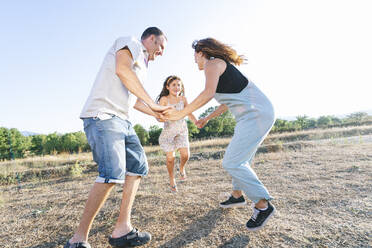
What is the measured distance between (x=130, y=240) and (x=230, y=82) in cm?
169

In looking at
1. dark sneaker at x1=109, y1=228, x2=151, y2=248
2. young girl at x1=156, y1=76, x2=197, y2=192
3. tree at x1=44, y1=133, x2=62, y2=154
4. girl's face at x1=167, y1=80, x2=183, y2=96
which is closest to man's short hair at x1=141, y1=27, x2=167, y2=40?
young girl at x1=156, y1=76, x2=197, y2=192

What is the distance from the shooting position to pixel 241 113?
228 cm

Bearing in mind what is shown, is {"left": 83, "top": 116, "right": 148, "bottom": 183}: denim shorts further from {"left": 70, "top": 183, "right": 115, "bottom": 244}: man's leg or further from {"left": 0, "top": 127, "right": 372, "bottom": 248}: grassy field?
{"left": 0, "top": 127, "right": 372, "bottom": 248}: grassy field

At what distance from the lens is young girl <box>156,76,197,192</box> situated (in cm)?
399

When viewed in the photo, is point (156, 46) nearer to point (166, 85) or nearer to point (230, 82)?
point (230, 82)

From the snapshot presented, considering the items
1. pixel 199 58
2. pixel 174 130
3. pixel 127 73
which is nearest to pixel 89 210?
pixel 127 73

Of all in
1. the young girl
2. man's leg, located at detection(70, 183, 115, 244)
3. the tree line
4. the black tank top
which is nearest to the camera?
man's leg, located at detection(70, 183, 115, 244)

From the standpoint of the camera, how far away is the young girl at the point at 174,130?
13.1 ft

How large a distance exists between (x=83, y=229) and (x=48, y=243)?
652 millimetres

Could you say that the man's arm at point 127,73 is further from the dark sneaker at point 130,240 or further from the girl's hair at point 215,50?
the dark sneaker at point 130,240

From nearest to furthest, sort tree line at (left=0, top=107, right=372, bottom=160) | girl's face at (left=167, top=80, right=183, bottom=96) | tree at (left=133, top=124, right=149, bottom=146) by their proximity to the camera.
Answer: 1. girl's face at (left=167, top=80, right=183, bottom=96)
2. tree line at (left=0, top=107, right=372, bottom=160)
3. tree at (left=133, top=124, right=149, bottom=146)

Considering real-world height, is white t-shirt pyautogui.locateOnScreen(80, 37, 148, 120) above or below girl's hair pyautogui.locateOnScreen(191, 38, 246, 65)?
below

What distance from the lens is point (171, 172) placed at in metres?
3.75

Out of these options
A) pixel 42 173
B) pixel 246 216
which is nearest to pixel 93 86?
pixel 246 216
